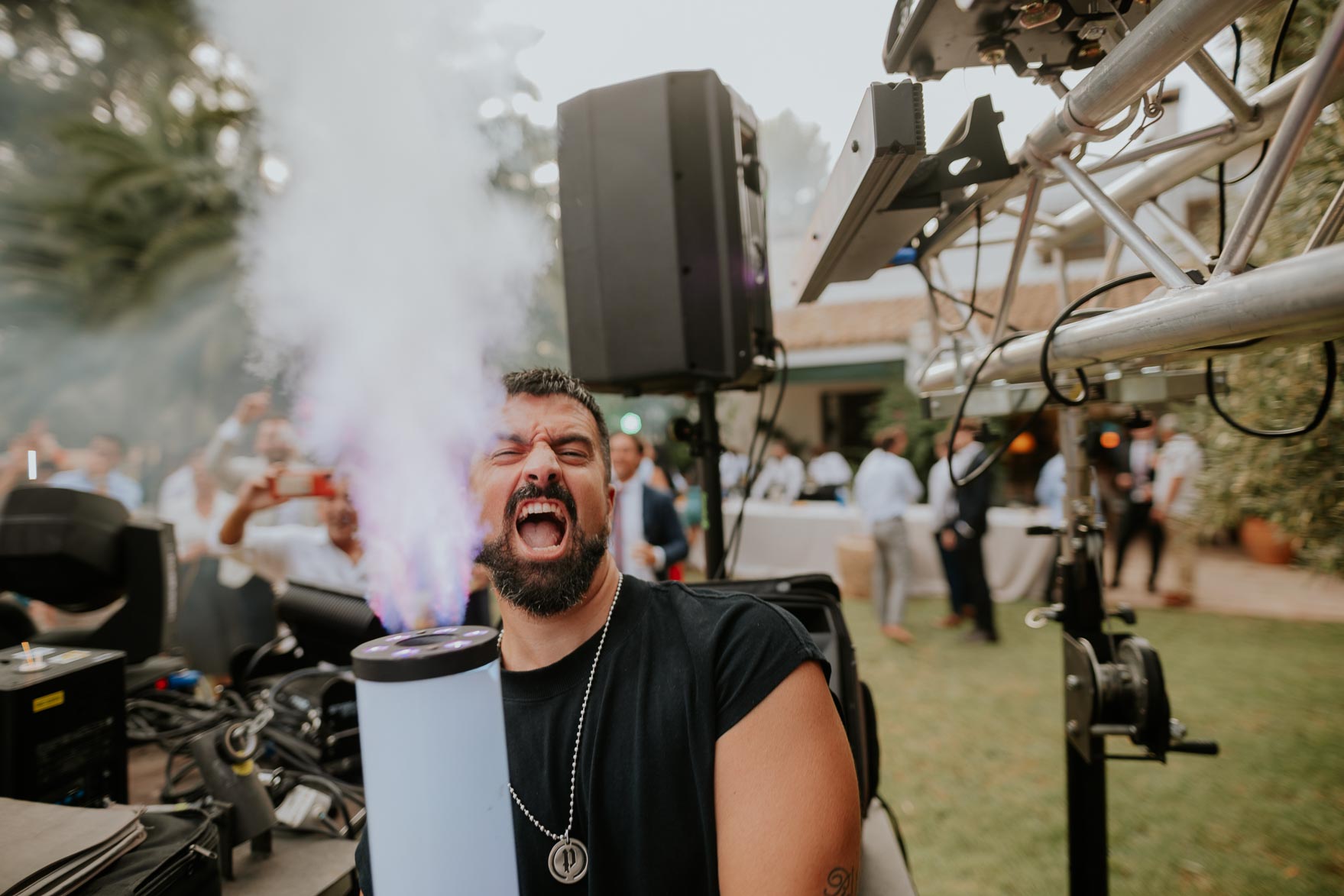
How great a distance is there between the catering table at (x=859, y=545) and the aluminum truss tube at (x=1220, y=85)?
569 cm

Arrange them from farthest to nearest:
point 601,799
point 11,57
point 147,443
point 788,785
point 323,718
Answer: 1. point 147,443
2. point 11,57
3. point 323,718
4. point 601,799
5. point 788,785

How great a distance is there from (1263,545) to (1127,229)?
10.7 metres

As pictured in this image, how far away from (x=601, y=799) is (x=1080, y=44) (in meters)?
1.84

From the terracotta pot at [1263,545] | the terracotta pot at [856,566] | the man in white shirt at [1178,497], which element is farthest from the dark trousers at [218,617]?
the terracotta pot at [1263,545]

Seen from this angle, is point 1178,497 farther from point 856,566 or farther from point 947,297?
point 947,297

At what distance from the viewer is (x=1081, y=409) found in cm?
228

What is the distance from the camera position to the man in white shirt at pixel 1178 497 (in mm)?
6984

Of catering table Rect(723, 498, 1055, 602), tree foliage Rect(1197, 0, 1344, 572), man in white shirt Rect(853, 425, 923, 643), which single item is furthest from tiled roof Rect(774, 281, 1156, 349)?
tree foliage Rect(1197, 0, 1344, 572)

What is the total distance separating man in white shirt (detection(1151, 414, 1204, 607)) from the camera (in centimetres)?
698

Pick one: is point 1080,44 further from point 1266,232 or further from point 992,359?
point 1266,232

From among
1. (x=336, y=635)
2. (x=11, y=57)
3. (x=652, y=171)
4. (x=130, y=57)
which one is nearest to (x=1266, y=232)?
(x=652, y=171)

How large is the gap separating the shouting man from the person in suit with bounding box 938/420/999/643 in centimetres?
526

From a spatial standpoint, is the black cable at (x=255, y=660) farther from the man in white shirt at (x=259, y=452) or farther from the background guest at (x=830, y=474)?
the background guest at (x=830, y=474)

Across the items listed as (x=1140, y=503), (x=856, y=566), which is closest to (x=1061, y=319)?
(x=856, y=566)
